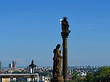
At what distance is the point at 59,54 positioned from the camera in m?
27.5

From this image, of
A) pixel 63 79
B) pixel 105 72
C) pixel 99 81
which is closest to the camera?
pixel 63 79

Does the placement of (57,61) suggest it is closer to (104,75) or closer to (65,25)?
(65,25)

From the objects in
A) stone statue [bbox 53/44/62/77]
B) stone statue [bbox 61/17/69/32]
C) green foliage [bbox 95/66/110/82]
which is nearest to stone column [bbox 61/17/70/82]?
stone statue [bbox 61/17/69/32]

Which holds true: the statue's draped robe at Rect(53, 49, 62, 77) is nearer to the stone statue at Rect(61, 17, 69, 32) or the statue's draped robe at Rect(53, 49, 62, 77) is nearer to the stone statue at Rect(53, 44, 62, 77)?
the stone statue at Rect(53, 44, 62, 77)

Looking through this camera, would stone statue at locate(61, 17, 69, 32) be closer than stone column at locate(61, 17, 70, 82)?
No

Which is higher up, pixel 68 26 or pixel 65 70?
pixel 68 26

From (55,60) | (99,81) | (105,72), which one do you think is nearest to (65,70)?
(55,60)

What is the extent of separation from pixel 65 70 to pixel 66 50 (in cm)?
184

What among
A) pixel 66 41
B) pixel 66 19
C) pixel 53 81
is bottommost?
pixel 53 81

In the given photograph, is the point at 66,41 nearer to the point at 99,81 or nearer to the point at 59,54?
the point at 59,54

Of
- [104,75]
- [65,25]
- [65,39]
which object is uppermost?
[65,25]

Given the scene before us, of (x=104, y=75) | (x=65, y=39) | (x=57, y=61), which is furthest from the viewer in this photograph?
(x=104, y=75)

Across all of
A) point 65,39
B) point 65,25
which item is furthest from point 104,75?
point 65,25

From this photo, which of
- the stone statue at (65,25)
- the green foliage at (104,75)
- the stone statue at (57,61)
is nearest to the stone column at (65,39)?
the stone statue at (65,25)
